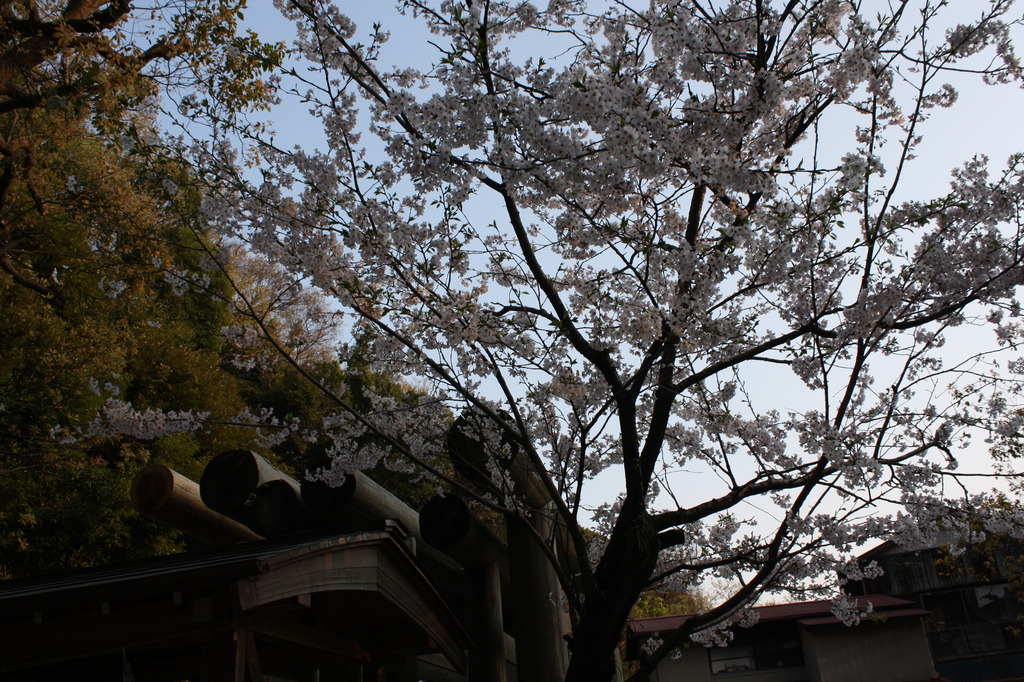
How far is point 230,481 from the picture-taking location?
5031mm

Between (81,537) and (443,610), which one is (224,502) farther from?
(81,537)

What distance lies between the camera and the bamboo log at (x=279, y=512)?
538 centimetres

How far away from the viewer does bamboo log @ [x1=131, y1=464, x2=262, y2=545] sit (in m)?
4.32

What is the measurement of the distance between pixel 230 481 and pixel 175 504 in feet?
2.05

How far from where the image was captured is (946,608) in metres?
18.1

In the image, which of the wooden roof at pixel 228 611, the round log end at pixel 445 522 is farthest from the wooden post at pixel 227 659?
the round log end at pixel 445 522

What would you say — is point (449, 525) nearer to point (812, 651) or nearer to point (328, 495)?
point (328, 495)

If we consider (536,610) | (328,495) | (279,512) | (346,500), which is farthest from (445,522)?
(279,512)

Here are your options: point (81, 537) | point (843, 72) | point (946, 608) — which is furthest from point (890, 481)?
point (946, 608)

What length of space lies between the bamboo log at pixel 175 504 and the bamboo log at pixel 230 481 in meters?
0.12

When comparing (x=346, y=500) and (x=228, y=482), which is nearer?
(x=228, y=482)

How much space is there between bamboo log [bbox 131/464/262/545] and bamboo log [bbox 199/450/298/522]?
117 millimetres

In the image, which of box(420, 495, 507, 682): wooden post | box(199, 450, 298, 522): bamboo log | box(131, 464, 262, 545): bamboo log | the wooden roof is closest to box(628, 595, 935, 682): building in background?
box(420, 495, 507, 682): wooden post

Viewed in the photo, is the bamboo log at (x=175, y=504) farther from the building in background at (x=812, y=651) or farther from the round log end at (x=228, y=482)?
the building in background at (x=812, y=651)
